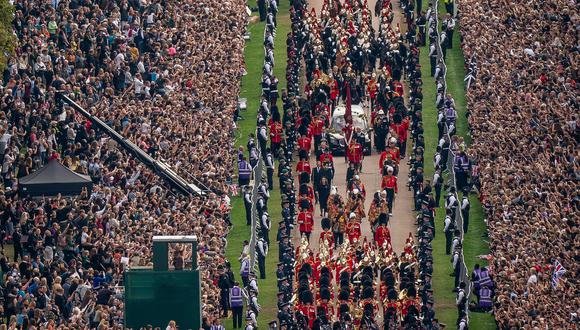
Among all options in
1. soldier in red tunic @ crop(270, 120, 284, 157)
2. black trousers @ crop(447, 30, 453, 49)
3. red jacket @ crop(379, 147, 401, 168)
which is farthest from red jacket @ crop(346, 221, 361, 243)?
black trousers @ crop(447, 30, 453, 49)

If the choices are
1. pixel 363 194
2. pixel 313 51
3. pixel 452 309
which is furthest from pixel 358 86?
pixel 452 309

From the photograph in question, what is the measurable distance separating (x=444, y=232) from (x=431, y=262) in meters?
4.66

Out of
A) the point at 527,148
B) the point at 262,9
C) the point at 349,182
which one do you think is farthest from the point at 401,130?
the point at 262,9

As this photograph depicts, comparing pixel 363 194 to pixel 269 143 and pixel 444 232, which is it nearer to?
pixel 444 232

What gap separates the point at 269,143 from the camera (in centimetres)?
8681

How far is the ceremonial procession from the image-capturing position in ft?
225

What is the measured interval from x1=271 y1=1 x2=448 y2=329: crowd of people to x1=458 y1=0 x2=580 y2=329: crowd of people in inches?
81.3

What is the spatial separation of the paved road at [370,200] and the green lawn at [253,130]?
1473mm

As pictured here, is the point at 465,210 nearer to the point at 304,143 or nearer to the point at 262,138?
the point at 304,143

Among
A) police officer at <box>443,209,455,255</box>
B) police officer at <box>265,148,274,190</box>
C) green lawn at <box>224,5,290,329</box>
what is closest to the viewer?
green lawn at <box>224,5,290,329</box>

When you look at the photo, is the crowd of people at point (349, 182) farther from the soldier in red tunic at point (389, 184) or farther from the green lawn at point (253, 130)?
the green lawn at point (253, 130)

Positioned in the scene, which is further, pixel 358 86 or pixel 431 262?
pixel 358 86

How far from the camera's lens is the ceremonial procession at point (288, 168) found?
68.5m

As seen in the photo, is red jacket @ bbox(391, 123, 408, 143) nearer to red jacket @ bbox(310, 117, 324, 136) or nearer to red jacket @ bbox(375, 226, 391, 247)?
red jacket @ bbox(310, 117, 324, 136)
